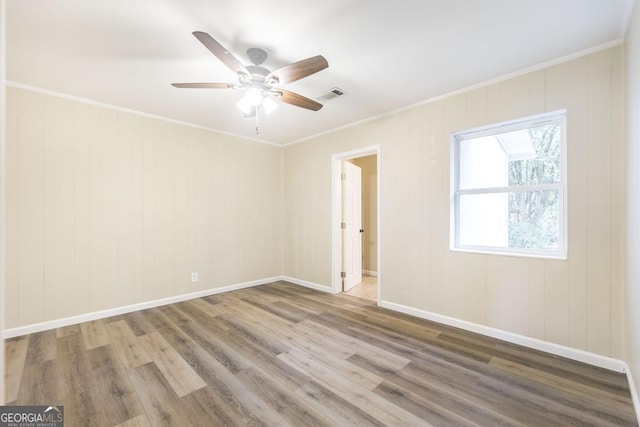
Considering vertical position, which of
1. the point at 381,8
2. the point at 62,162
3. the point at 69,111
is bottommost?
the point at 62,162

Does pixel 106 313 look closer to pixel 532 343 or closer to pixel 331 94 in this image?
→ pixel 331 94

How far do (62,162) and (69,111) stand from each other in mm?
575

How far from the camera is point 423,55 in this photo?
2.27 m

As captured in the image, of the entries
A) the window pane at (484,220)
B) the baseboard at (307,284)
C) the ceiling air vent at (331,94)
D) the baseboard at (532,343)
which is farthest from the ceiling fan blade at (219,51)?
the baseboard at (307,284)

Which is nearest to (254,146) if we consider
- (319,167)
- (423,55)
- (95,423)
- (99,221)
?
(319,167)

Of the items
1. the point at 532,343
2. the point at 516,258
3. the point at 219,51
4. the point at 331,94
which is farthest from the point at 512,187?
the point at 219,51

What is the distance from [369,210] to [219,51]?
4.48 metres

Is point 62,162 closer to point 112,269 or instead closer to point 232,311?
point 112,269

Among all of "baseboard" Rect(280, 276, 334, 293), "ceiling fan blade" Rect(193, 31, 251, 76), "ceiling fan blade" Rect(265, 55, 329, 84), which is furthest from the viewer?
"baseboard" Rect(280, 276, 334, 293)

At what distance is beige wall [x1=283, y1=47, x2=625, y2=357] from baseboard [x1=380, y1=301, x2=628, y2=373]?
49 millimetres

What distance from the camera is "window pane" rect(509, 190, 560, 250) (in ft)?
8.07

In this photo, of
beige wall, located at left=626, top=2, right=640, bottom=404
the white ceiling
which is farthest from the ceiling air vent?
beige wall, located at left=626, top=2, right=640, bottom=404

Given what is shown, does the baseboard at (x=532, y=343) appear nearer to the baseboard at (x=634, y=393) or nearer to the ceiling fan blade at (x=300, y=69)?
the baseboard at (x=634, y=393)

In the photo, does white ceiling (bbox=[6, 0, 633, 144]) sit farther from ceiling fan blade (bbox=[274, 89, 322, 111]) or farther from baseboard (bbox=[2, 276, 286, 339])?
baseboard (bbox=[2, 276, 286, 339])
